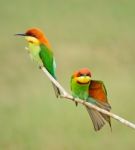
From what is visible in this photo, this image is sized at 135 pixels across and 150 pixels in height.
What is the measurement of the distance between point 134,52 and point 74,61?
571 mm

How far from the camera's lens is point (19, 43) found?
4.75 meters

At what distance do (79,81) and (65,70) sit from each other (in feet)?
9.45

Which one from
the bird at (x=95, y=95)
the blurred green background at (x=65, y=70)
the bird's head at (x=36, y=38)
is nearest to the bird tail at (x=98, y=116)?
the bird at (x=95, y=95)

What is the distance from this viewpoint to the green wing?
1230 millimetres

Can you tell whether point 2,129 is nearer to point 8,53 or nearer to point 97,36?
point 8,53

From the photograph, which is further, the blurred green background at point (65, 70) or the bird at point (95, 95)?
the blurred green background at point (65, 70)

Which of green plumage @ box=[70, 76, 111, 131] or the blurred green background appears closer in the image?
green plumage @ box=[70, 76, 111, 131]

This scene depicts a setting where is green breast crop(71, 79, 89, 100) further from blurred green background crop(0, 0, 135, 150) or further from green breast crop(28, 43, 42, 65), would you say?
blurred green background crop(0, 0, 135, 150)

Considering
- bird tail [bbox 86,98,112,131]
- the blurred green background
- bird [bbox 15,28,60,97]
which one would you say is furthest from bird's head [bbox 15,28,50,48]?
the blurred green background

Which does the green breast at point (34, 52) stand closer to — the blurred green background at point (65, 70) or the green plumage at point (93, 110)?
the green plumage at point (93, 110)

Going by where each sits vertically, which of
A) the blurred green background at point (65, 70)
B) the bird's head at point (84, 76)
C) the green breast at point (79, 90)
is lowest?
the blurred green background at point (65, 70)

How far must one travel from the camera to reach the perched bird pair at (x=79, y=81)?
3.93 feet

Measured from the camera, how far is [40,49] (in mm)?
1241

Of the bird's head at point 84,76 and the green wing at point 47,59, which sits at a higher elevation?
the green wing at point 47,59
